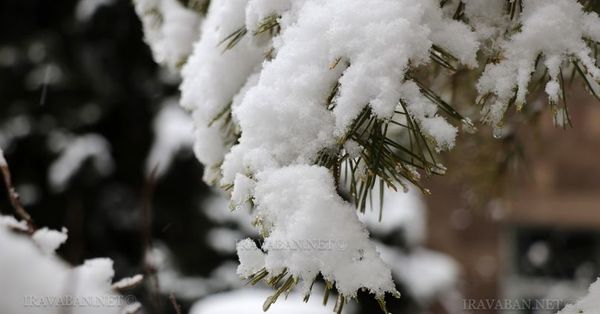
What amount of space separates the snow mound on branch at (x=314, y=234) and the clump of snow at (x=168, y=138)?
331 centimetres

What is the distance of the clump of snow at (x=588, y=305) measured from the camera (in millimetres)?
1051

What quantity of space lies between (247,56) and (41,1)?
11.6 ft

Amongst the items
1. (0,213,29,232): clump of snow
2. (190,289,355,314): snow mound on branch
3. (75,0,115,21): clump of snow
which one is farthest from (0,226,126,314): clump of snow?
(75,0,115,21): clump of snow

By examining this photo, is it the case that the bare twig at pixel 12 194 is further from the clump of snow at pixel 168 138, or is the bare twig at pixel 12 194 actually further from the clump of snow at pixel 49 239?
the clump of snow at pixel 168 138

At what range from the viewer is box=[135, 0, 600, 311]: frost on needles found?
3.01 feet

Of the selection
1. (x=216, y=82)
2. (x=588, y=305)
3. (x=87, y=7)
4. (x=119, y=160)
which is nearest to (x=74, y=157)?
(x=119, y=160)

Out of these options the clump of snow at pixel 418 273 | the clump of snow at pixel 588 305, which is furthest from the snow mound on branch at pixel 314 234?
the clump of snow at pixel 418 273

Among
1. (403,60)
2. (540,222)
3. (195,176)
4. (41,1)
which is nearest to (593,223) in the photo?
(540,222)

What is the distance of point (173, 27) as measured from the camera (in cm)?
171

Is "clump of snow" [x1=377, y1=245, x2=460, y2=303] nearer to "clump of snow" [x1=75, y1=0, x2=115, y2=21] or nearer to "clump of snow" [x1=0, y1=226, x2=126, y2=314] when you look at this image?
"clump of snow" [x1=75, y1=0, x2=115, y2=21]

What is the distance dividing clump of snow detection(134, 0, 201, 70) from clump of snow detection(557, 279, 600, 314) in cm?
112

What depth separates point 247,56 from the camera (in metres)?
1.35

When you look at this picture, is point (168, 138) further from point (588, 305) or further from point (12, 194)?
point (588, 305)

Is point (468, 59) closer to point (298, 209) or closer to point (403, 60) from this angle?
point (403, 60)
